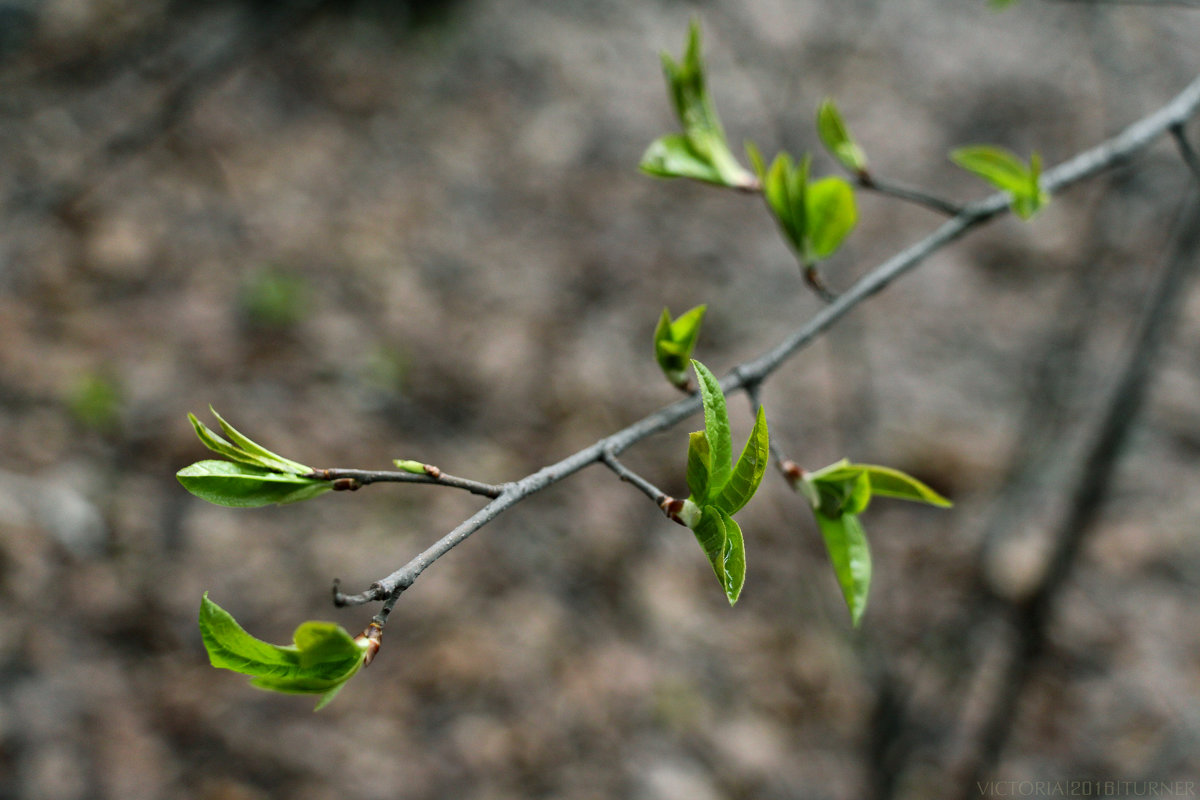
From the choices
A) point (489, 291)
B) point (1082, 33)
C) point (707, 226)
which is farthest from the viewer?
point (1082, 33)

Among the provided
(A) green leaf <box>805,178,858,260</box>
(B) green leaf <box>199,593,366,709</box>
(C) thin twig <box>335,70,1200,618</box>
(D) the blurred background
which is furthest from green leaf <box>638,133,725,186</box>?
(D) the blurred background

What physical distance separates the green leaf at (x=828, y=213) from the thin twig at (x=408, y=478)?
19.7 inches

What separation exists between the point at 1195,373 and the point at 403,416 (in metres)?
2.79

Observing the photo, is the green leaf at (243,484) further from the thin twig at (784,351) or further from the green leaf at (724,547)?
the green leaf at (724,547)

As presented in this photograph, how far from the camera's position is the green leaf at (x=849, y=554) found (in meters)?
0.67

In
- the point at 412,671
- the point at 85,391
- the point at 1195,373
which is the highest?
the point at 85,391

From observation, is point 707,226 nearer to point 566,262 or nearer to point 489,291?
point 566,262

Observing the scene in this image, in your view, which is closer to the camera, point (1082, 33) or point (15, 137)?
point (15, 137)

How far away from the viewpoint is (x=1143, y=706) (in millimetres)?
2059

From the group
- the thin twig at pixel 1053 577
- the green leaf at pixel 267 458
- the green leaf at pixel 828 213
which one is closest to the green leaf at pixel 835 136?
→ the green leaf at pixel 828 213

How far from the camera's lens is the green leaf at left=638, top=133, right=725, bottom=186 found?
825mm

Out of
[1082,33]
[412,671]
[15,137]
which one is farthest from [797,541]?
[15,137]

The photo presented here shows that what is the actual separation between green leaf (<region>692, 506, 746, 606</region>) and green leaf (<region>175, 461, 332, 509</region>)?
0.96 ft

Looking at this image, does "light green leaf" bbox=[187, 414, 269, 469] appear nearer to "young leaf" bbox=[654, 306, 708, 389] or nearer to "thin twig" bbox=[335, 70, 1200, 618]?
"thin twig" bbox=[335, 70, 1200, 618]
